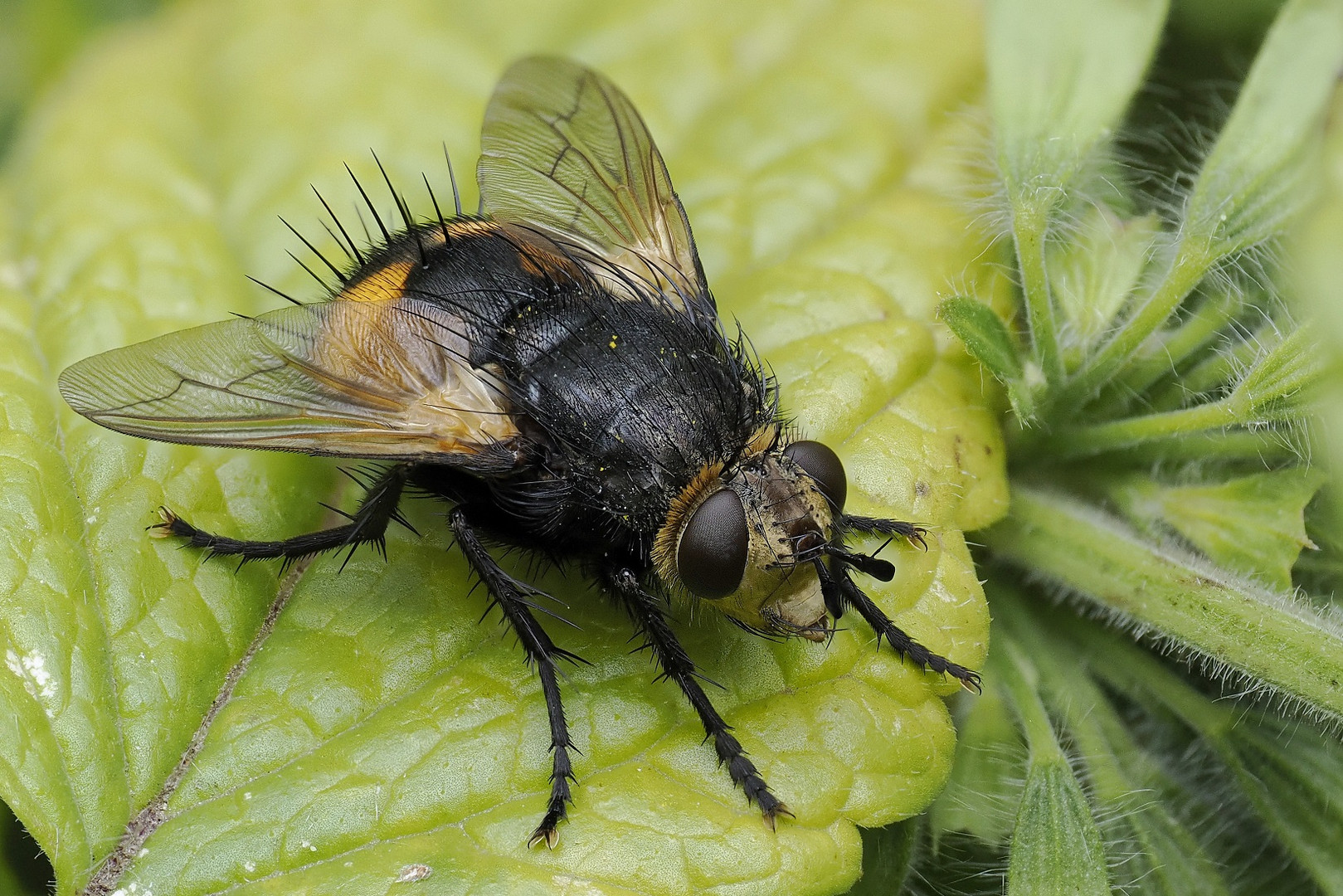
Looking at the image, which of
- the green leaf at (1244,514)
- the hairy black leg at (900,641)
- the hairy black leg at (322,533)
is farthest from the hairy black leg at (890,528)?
the hairy black leg at (322,533)

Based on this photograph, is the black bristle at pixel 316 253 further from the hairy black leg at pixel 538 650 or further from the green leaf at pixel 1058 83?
the green leaf at pixel 1058 83

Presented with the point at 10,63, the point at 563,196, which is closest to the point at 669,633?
the point at 563,196

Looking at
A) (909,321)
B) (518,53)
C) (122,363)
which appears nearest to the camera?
(122,363)

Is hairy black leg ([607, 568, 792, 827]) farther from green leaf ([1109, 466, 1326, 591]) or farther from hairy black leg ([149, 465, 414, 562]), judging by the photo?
green leaf ([1109, 466, 1326, 591])

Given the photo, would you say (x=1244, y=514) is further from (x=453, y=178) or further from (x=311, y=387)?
(x=453, y=178)

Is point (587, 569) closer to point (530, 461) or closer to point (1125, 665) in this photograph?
point (530, 461)

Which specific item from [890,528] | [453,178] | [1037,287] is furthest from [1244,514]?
[453,178]

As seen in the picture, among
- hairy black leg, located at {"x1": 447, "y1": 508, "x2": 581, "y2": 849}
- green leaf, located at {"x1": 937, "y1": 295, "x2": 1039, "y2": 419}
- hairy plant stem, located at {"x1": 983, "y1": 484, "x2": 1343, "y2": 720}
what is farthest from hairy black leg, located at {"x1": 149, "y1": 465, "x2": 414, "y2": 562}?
hairy plant stem, located at {"x1": 983, "y1": 484, "x2": 1343, "y2": 720}
